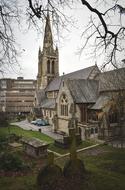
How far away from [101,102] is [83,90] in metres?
4.79

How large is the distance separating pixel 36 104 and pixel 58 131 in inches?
1044

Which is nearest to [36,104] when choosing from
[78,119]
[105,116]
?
[78,119]

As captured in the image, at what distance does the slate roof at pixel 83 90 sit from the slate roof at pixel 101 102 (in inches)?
41.2

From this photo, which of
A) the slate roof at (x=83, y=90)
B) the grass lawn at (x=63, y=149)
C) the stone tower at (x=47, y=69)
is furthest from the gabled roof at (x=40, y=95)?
the grass lawn at (x=63, y=149)

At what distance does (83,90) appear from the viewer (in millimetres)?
37312

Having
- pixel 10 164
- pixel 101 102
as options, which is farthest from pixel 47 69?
pixel 10 164

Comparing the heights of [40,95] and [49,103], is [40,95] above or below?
above

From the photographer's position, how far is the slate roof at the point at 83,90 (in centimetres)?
3544

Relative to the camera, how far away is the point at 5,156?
50.3ft

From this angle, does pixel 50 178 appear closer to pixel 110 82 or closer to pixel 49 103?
pixel 110 82

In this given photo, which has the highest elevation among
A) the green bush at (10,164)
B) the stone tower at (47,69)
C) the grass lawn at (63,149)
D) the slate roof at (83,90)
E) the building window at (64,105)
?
the stone tower at (47,69)

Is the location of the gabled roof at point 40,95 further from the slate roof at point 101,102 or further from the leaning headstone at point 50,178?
the leaning headstone at point 50,178

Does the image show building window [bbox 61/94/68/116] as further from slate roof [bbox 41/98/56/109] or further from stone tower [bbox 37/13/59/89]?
stone tower [bbox 37/13/59/89]

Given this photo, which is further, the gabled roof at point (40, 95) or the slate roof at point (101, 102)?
the gabled roof at point (40, 95)
